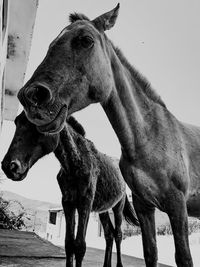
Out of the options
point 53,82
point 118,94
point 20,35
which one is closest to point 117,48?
point 118,94

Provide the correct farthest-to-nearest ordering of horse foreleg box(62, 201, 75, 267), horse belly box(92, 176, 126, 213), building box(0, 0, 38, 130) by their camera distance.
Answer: building box(0, 0, 38, 130), horse belly box(92, 176, 126, 213), horse foreleg box(62, 201, 75, 267)

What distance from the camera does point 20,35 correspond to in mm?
6590

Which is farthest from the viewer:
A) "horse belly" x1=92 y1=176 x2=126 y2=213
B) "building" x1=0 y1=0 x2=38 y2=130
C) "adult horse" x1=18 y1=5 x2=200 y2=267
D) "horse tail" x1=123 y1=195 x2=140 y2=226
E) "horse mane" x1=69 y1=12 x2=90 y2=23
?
"horse tail" x1=123 y1=195 x2=140 y2=226

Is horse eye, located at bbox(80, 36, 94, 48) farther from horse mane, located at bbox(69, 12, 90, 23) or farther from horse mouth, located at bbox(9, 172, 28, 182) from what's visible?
horse mouth, located at bbox(9, 172, 28, 182)

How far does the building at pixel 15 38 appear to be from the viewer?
17.2ft

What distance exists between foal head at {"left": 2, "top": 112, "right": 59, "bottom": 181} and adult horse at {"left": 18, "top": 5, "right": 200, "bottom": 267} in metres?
1.40

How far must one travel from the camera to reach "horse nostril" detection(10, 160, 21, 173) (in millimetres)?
2996

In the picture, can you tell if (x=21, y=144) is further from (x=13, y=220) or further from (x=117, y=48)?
(x=13, y=220)

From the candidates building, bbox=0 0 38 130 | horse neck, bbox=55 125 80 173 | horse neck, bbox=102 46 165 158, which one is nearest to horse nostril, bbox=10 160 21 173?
horse neck, bbox=55 125 80 173

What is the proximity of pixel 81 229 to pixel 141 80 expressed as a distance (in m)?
1.92

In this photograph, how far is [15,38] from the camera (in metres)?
6.67

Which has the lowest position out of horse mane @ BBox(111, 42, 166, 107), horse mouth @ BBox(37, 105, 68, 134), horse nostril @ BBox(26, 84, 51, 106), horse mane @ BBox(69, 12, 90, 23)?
horse mouth @ BBox(37, 105, 68, 134)

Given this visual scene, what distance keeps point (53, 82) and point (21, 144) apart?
185cm

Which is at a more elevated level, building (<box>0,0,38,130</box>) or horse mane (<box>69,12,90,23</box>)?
building (<box>0,0,38,130</box>)
